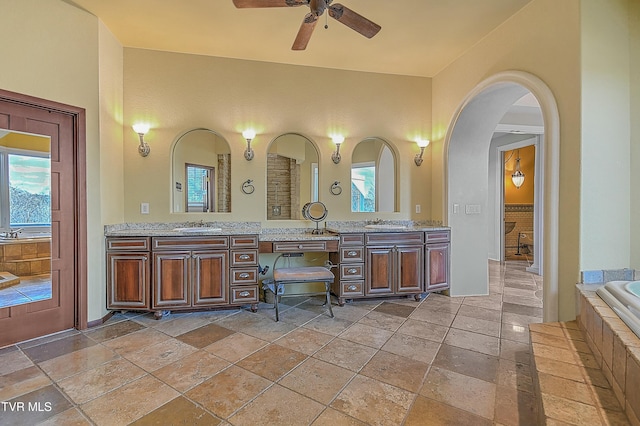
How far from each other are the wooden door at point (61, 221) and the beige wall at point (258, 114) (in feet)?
2.13

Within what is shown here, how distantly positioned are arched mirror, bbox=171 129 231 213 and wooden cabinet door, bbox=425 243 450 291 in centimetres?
252

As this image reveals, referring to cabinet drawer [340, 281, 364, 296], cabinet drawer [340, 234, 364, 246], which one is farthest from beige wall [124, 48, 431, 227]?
cabinet drawer [340, 281, 364, 296]

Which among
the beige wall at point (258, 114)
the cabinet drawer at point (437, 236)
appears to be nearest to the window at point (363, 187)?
the beige wall at point (258, 114)

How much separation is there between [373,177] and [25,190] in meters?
3.72

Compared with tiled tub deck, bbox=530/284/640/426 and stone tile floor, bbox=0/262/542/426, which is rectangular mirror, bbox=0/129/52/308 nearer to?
stone tile floor, bbox=0/262/542/426

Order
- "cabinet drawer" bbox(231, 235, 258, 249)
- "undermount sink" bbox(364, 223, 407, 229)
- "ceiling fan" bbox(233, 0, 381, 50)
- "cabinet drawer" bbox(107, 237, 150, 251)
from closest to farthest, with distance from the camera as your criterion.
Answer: "ceiling fan" bbox(233, 0, 381, 50) → "cabinet drawer" bbox(107, 237, 150, 251) → "cabinet drawer" bbox(231, 235, 258, 249) → "undermount sink" bbox(364, 223, 407, 229)

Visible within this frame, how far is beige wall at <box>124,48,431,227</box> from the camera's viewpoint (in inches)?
141

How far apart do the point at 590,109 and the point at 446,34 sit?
1.62 m

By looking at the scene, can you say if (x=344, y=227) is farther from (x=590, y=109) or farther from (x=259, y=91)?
(x=590, y=109)

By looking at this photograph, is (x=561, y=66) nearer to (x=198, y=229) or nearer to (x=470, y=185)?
(x=470, y=185)

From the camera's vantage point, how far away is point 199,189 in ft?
12.7

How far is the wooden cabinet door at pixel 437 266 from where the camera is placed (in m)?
3.78

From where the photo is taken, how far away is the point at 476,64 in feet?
11.3

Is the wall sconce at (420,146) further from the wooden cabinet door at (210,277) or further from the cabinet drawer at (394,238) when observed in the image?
the wooden cabinet door at (210,277)
